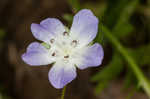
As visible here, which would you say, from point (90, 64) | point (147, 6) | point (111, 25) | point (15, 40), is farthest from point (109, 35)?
point (15, 40)

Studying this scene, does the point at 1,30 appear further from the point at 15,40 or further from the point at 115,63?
Result: the point at 115,63

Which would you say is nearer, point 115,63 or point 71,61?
point 71,61

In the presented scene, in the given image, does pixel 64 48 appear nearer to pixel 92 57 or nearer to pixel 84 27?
pixel 84 27

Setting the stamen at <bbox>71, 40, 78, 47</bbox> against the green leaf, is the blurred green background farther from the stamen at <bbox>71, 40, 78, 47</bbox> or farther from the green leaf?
the stamen at <bbox>71, 40, 78, 47</bbox>

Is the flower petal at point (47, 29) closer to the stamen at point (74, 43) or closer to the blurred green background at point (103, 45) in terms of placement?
the stamen at point (74, 43)

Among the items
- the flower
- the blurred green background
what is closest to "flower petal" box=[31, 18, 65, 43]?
the flower

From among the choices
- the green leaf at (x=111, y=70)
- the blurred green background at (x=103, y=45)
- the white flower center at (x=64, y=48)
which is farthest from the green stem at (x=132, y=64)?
the white flower center at (x=64, y=48)

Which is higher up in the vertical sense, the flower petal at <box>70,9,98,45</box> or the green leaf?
the flower petal at <box>70,9,98,45</box>
